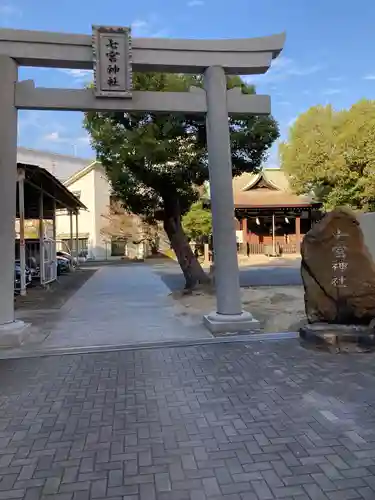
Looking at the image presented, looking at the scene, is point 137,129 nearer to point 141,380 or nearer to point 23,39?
point 23,39

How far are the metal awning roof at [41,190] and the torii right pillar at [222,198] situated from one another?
618 centimetres

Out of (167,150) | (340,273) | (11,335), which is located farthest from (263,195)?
(11,335)

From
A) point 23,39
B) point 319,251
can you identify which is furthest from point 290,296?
point 23,39

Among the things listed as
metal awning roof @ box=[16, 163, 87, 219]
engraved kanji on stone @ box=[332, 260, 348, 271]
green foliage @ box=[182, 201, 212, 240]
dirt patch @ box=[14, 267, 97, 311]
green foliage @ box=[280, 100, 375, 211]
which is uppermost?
green foliage @ box=[280, 100, 375, 211]

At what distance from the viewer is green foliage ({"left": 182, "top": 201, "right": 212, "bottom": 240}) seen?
27828mm

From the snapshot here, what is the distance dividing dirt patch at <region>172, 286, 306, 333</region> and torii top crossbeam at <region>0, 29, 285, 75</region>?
15.0ft

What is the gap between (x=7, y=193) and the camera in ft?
22.3

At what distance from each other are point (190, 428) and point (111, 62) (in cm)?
582

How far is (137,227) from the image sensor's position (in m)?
33.0

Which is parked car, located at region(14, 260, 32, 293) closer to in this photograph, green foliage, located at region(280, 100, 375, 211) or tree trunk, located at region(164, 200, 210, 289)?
tree trunk, located at region(164, 200, 210, 289)

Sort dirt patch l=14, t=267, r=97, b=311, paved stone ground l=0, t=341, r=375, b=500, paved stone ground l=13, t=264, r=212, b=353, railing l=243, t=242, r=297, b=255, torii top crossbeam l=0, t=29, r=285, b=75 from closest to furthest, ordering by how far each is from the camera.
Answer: paved stone ground l=0, t=341, r=375, b=500
torii top crossbeam l=0, t=29, r=285, b=75
paved stone ground l=13, t=264, r=212, b=353
dirt patch l=14, t=267, r=97, b=311
railing l=243, t=242, r=297, b=255

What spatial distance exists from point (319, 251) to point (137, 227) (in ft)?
89.1

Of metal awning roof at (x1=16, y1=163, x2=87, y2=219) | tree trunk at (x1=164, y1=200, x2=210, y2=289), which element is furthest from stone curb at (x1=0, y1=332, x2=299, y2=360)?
metal awning roof at (x1=16, y1=163, x2=87, y2=219)

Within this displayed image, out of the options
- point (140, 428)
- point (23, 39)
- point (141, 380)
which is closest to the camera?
point (140, 428)
